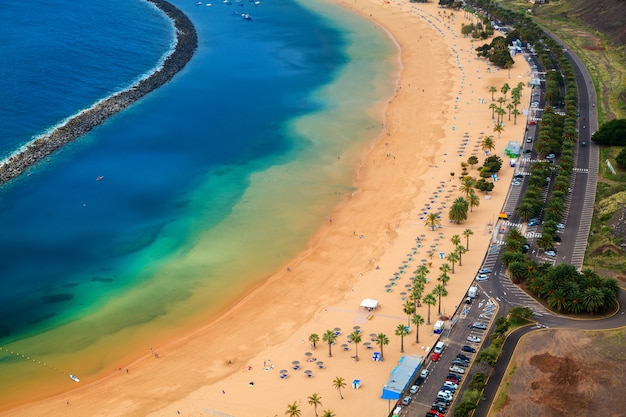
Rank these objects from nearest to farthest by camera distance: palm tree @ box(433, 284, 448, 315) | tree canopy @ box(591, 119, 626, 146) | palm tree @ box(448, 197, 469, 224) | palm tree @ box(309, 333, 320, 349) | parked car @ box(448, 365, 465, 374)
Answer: parked car @ box(448, 365, 465, 374)
palm tree @ box(309, 333, 320, 349)
palm tree @ box(433, 284, 448, 315)
palm tree @ box(448, 197, 469, 224)
tree canopy @ box(591, 119, 626, 146)

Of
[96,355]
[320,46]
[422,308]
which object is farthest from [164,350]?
[320,46]

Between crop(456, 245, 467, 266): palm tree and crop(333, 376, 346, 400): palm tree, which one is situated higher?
crop(456, 245, 467, 266): palm tree

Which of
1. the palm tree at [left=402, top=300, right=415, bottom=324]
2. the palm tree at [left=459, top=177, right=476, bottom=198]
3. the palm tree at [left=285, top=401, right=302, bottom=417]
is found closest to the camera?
the palm tree at [left=285, top=401, right=302, bottom=417]

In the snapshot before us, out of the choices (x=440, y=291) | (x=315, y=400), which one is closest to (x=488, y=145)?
(x=440, y=291)

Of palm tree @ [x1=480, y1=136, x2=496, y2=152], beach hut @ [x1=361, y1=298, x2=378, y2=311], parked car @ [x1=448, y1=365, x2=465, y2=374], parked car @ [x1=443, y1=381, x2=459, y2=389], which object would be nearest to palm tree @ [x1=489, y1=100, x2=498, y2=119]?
palm tree @ [x1=480, y1=136, x2=496, y2=152]

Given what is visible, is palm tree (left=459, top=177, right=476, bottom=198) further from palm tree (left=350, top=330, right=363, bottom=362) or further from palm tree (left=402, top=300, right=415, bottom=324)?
palm tree (left=350, top=330, right=363, bottom=362)

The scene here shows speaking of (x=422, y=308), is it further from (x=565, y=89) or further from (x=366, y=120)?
(x=565, y=89)

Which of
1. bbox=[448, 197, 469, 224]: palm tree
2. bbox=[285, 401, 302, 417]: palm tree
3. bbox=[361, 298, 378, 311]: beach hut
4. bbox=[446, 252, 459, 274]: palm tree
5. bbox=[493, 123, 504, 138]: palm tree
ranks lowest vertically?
bbox=[285, 401, 302, 417]: palm tree
